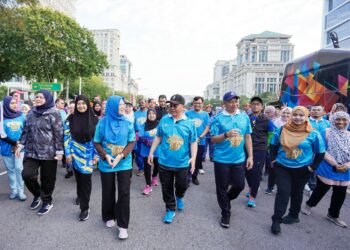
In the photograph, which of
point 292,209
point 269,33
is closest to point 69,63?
point 292,209

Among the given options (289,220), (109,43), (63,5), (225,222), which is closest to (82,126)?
(225,222)

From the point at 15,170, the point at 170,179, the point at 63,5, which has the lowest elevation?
the point at 15,170

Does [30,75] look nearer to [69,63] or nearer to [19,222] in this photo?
[69,63]

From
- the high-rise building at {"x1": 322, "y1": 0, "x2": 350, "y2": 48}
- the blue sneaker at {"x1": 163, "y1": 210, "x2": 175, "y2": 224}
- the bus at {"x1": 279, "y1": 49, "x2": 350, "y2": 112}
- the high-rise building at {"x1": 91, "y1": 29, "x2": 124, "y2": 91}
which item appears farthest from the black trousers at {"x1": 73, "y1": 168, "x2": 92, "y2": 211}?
the high-rise building at {"x1": 91, "y1": 29, "x2": 124, "y2": 91}

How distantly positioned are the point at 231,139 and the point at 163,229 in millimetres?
1546

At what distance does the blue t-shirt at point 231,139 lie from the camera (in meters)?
3.39

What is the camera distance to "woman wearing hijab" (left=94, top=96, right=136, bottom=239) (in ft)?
9.85

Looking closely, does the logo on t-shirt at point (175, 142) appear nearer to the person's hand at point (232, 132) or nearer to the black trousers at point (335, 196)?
the person's hand at point (232, 132)

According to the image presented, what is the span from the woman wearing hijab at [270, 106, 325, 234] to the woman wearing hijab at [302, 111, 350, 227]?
0.42m

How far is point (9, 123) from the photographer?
4047 mm

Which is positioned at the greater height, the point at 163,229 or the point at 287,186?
the point at 287,186

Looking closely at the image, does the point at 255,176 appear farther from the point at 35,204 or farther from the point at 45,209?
the point at 35,204

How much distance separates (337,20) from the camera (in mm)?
49844

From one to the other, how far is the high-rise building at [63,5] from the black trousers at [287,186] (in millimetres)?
59718
